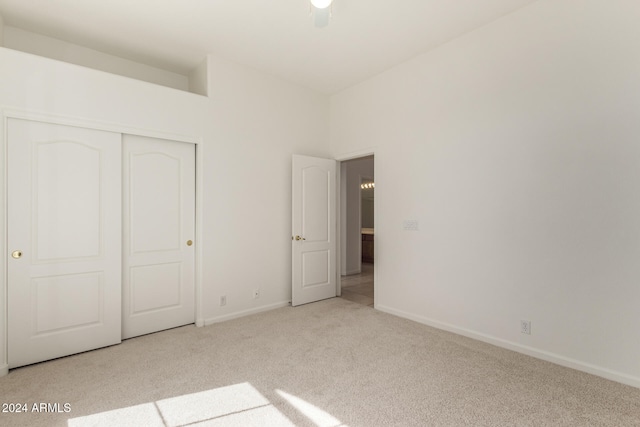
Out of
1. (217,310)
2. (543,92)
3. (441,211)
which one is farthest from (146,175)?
(543,92)

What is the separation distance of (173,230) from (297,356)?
1.90 meters

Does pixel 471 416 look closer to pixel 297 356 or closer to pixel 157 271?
pixel 297 356

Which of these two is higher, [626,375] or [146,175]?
[146,175]

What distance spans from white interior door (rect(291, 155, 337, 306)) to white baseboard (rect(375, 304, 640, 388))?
135cm

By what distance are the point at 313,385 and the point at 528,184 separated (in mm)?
2440

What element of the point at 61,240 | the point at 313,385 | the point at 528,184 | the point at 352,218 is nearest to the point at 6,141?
the point at 61,240

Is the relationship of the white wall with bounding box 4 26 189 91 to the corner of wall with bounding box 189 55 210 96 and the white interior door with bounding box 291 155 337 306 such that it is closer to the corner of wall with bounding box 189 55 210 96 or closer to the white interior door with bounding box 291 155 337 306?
Answer: the corner of wall with bounding box 189 55 210 96

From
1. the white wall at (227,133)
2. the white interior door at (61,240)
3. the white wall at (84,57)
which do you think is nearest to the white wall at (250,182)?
the white wall at (227,133)

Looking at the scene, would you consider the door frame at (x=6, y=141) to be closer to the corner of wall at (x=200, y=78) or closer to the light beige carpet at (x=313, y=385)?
the light beige carpet at (x=313, y=385)

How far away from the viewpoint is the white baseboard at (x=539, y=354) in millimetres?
2283

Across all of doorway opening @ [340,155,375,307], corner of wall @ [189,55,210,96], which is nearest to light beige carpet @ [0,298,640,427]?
doorway opening @ [340,155,375,307]

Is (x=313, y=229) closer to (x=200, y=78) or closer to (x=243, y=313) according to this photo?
(x=243, y=313)

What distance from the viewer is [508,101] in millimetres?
2859

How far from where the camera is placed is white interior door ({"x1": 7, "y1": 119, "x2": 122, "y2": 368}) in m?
2.55
